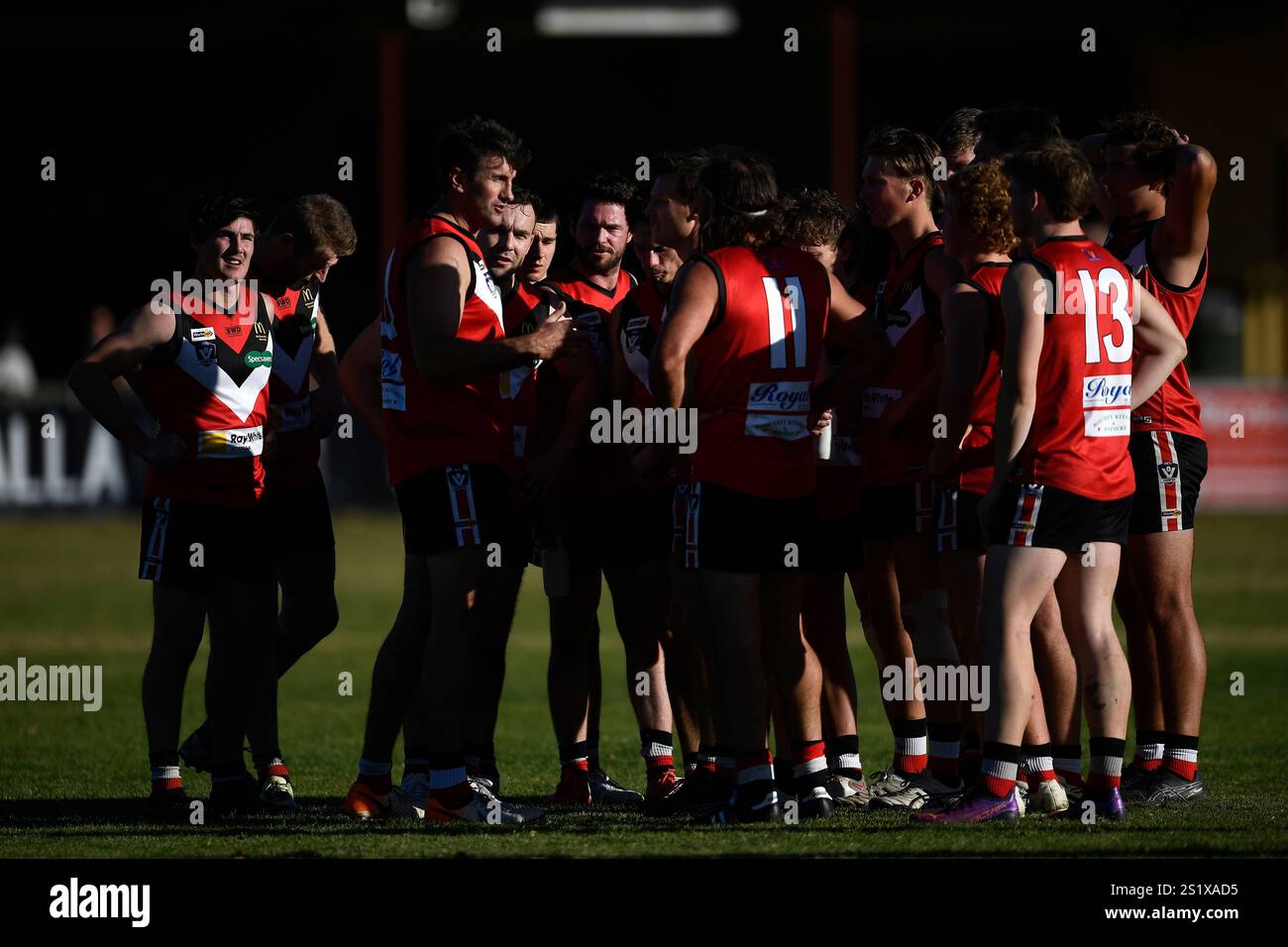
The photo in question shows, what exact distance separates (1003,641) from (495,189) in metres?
2.34

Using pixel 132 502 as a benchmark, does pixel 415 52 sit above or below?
above

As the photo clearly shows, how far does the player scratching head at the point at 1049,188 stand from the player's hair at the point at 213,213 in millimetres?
2867

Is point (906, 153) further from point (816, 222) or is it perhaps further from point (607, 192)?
point (607, 192)

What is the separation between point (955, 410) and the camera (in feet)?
20.2

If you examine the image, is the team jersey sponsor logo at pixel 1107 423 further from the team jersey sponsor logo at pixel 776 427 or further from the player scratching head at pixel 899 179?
the player scratching head at pixel 899 179

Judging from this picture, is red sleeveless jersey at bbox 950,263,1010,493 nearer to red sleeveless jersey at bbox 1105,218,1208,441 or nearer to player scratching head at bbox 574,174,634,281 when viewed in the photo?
red sleeveless jersey at bbox 1105,218,1208,441

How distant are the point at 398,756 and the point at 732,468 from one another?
327 centimetres

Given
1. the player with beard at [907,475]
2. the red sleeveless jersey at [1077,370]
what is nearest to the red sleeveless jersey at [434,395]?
the player with beard at [907,475]

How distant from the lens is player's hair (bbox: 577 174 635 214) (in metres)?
7.18

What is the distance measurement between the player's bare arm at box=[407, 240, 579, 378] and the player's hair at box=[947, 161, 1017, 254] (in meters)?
1.51

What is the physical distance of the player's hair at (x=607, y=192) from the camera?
718 centimetres

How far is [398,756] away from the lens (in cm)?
863
